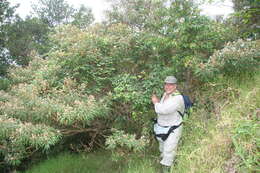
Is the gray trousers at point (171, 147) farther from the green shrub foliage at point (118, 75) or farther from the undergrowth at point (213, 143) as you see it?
the green shrub foliage at point (118, 75)

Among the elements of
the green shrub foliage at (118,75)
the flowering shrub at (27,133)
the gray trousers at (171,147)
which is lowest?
the gray trousers at (171,147)

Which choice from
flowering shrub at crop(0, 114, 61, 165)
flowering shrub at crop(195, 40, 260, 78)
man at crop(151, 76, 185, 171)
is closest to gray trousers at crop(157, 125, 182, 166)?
man at crop(151, 76, 185, 171)

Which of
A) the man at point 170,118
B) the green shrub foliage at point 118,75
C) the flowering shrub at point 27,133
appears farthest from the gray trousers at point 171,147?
the flowering shrub at point 27,133

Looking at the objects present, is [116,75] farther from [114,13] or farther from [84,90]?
[114,13]

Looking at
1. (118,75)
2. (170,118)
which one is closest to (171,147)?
(170,118)

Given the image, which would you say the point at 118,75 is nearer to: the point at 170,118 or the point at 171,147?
the point at 170,118

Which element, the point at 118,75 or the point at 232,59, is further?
the point at 118,75

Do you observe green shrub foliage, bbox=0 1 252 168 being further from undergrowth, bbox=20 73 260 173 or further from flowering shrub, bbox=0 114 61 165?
undergrowth, bbox=20 73 260 173

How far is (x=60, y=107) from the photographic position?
305 centimetres

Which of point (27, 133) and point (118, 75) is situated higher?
point (118, 75)

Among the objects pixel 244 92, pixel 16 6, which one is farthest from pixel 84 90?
pixel 16 6

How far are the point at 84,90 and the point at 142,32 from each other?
5.44ft

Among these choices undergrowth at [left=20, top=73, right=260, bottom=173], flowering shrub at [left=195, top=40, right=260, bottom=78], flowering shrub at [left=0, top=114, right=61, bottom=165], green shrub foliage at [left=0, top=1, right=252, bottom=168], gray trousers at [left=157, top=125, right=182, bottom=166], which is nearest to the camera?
undergrowth at [left=20, top=73, right=260, bottom=173]

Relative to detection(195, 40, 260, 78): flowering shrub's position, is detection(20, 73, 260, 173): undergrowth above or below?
below
